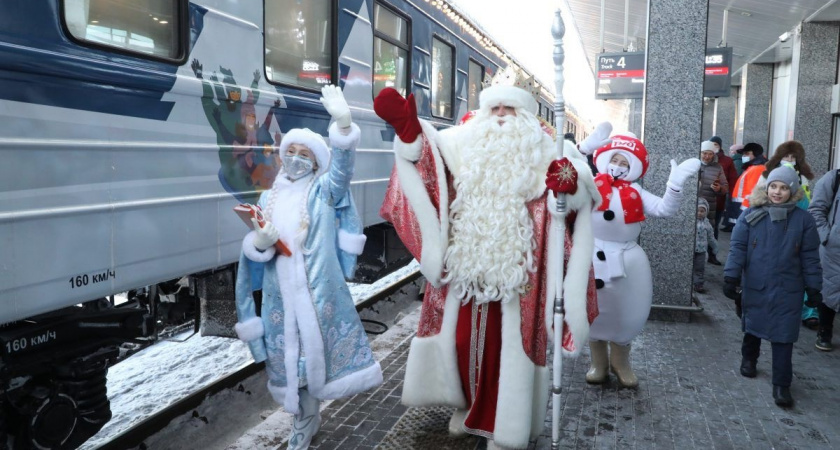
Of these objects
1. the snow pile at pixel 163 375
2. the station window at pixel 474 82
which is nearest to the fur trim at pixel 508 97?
the snow pile at pixel 163 375

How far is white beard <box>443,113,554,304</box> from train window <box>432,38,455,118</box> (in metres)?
4.58

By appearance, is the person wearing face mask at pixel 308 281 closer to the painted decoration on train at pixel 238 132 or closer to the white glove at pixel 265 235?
the white glove at pixel 265 235

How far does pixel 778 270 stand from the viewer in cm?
418

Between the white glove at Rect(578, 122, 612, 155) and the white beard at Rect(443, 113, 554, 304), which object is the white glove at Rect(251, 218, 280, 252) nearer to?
the white beard at Rect(443, 113, 554, 304)

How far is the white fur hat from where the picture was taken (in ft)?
11.0

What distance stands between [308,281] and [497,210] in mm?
982

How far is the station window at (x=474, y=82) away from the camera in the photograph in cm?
921

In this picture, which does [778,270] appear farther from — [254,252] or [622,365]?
[254,252]

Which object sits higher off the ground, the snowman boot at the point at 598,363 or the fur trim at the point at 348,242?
the fur trim at the point at 348,242

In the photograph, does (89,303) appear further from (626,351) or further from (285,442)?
(626,351)

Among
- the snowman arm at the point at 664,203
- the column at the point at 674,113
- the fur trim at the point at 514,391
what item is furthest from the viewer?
the column at the point at 674,113

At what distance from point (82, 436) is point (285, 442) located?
979 mm

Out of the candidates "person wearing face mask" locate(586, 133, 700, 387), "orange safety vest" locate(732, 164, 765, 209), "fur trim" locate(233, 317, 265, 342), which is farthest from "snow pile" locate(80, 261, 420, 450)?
"orange safety vest" locate(732, 164, 765, 209)

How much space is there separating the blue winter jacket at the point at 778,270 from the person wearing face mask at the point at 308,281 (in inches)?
101
